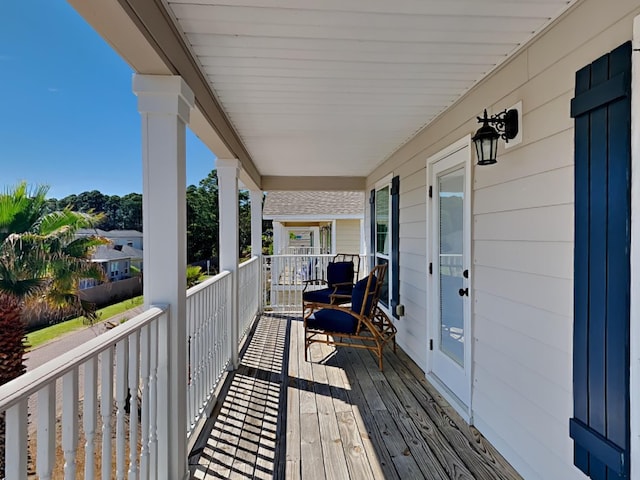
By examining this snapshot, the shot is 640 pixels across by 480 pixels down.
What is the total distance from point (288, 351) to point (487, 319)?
99.1 inches

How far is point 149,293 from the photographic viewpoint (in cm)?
193

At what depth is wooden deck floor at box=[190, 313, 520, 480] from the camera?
7.18ft

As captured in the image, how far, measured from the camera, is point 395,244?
4727 mm

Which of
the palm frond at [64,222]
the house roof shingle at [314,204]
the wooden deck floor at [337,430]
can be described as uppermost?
the house roof shingle at [314,204]

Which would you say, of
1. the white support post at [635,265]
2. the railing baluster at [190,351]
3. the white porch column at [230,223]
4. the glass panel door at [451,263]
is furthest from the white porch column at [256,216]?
the white support post at [635,265]

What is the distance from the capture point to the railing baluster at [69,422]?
114cm

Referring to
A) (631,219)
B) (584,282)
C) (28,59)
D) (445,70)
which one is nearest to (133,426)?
(584,282)

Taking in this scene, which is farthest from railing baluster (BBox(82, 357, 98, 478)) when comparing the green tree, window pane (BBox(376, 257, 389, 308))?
the green tree

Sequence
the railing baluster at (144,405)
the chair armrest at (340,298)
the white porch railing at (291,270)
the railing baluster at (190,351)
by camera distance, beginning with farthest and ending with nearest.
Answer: the white porch railing at (291,270) < the chair armrest at (340,298) < the railing baluster at (190,351) < the railing baluster at (144,405)

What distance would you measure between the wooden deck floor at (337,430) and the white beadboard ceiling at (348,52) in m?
2.41

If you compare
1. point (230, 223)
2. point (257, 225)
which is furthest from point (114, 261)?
point (230, 223)

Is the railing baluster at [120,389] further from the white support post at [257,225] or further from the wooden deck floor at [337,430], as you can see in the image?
the white support post at [257,225]

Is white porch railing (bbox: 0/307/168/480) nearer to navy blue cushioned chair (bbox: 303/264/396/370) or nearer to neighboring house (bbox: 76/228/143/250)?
navy blue cushioned chair (bbox: 303/264/396/370)

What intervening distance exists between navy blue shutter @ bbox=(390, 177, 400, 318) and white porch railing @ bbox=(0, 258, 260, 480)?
2404 millimetres
